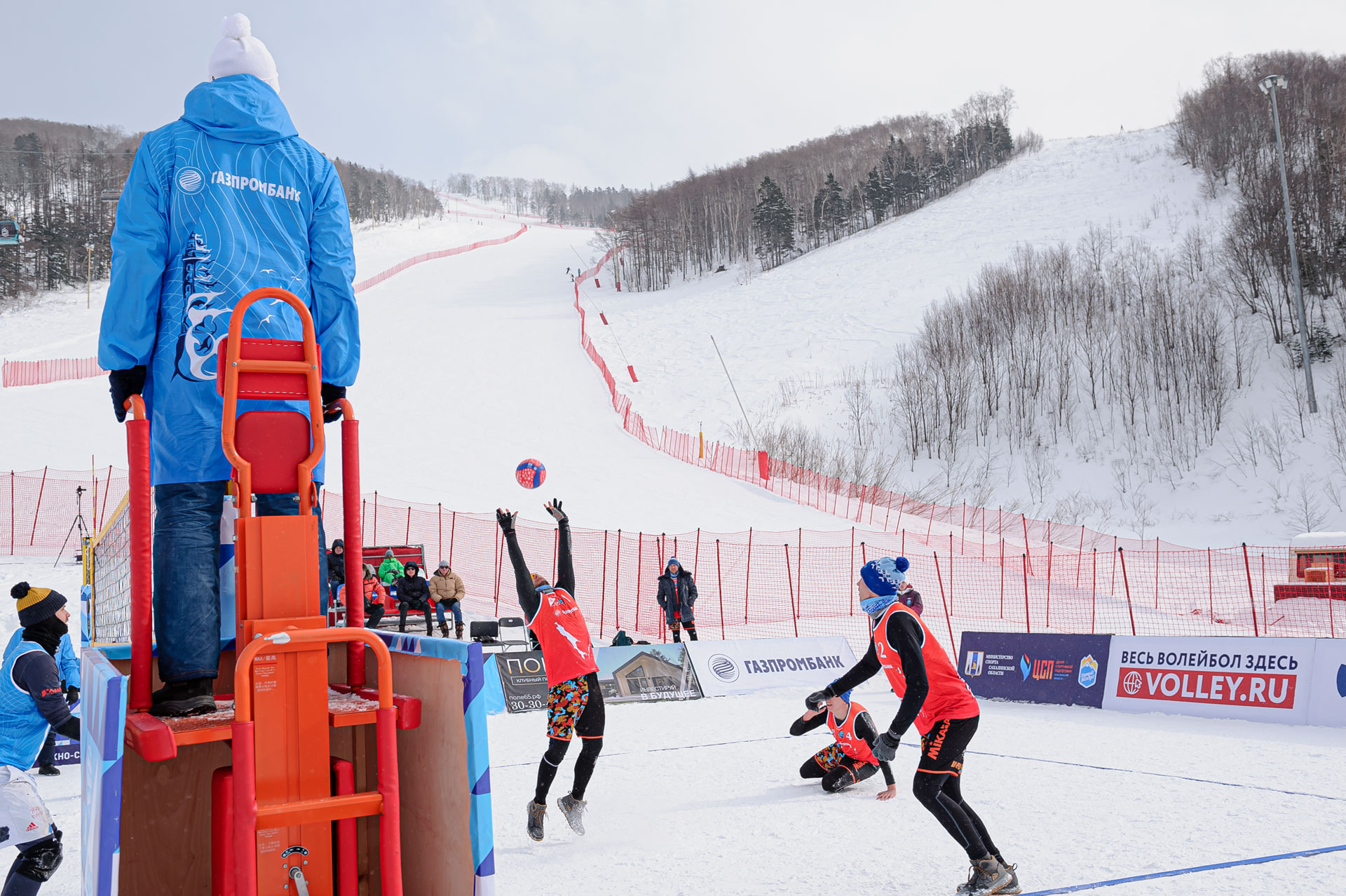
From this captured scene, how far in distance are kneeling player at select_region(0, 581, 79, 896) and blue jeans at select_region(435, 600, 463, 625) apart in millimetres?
10966

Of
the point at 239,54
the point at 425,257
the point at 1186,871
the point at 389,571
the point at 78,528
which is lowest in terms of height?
the point at 1186,871

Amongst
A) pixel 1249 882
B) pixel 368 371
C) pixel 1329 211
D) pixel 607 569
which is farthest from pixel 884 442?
pixel 1249 882

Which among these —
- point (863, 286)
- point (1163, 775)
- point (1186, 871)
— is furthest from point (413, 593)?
point (863, 286)

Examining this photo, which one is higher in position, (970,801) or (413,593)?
(413,593)

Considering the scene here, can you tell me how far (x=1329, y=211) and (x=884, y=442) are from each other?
20.6 metres

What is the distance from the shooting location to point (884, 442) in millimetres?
43469

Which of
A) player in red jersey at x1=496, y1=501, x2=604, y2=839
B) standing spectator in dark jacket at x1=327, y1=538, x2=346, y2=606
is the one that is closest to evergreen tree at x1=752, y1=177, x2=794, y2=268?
standing spectator in dark jacket at x1=327, y1=538, x2=346, y2=606

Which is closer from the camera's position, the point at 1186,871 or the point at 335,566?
the point at 1186,871

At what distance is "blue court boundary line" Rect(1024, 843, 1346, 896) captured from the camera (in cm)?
493

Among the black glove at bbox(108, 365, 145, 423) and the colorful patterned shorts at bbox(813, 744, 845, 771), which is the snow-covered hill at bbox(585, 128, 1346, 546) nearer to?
the colorful patterned shorts at bbox(813, 744, 845, 771)

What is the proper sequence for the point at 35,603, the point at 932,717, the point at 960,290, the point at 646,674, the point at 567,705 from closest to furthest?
the point at 35,603 → the point at 932,717 → the point at 567,705 → the point at 646,674 → the point at 960,290

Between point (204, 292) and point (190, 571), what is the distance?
0.84m

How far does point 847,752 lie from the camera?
762cm

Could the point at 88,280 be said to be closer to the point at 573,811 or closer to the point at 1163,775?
the point at 573,811
